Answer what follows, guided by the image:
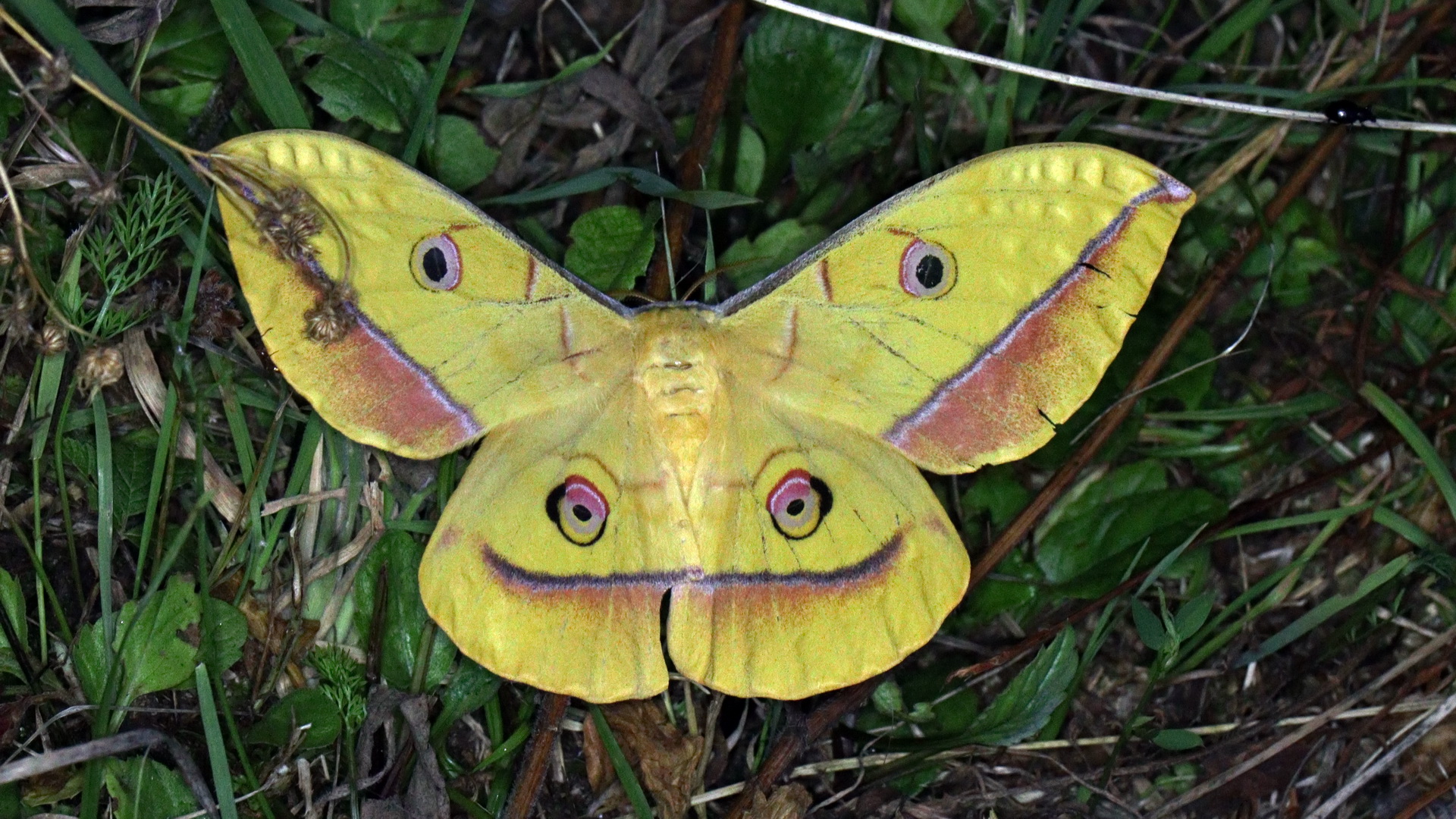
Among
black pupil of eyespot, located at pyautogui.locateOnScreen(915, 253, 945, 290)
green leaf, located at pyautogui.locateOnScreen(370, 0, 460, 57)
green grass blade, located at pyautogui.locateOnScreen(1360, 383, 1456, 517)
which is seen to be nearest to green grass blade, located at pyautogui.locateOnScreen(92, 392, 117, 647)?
green leaf, located at pyautogui.locateOnScreen(370, 0, 460, 57)

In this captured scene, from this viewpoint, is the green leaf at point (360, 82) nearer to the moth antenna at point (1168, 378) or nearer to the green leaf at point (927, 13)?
the green leaf at point (927, 13)

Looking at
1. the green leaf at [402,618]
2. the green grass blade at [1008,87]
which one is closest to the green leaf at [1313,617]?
the green grass blade at [1008,87]

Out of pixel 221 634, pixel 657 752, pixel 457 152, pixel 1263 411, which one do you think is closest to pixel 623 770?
pixel 657 752

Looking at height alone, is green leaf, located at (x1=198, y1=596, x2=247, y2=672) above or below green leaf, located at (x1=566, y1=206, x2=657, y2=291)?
below

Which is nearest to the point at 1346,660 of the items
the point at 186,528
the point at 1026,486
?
the point at 1026,486

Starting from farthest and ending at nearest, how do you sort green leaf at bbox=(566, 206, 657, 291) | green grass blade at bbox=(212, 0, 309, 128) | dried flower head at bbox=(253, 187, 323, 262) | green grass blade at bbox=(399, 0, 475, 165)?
green leaf at bbox=(566, 206, 657, 291) < green grass blade at bbox=(399, 0, 475, 165) < green grass blade at bbox=(212, 0, 309, 128) < dried flower head at bbox=(253, 187, 323, 262)

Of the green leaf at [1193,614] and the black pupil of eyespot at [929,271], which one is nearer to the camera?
the black pupil of eyespot at [929,271]

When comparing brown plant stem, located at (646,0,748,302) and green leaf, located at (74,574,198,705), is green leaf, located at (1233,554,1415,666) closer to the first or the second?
brown plant stem, located at (646,0,748,302)
